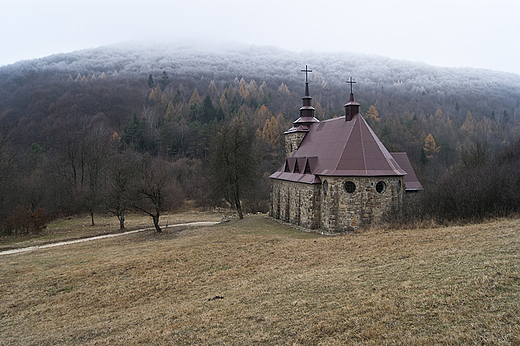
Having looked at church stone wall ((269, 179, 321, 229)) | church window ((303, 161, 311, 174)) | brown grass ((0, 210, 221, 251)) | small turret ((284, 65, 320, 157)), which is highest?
small turret ((284, 65, 320, 157))

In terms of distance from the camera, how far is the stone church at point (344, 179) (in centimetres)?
2188

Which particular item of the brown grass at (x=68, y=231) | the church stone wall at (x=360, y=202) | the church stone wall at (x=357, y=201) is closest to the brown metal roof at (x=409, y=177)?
the church stone wall at (x=357, y=201)

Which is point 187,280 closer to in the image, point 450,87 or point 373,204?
point 373,204

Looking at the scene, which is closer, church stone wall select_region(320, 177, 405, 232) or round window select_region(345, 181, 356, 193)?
church stone wall select_region(320, 177, 405, 232)

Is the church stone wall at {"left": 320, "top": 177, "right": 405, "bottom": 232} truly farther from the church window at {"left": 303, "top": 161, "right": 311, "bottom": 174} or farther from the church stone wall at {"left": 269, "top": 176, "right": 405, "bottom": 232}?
the church window at {"left": 303, "top": 161, "right": 311, "bottom": 174}

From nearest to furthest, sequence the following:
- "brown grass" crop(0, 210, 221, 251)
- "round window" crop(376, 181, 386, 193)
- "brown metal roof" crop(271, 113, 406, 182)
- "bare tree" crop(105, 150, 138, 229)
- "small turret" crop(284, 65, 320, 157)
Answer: "round window" crop(376, 181, 386, 193)
"brown metal roof" crop(271, 113, 406, 182)
"brown grass" crop(0, 210, 221, 251)
"bare tree" crop(105, 150, 138, 229)
"small turret" crop(284, 65, 320, 157)

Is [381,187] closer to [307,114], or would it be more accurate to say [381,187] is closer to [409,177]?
[409,177]

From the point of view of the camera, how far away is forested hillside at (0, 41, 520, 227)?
37.1 m

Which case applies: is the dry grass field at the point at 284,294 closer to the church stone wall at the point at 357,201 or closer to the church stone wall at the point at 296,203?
the church stone wall at the point at 357,201

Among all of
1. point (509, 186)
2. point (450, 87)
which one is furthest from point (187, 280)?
point (450, 87)

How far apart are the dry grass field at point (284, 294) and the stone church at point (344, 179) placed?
4.93m

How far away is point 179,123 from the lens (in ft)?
247

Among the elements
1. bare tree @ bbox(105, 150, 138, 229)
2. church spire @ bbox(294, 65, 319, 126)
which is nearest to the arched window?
church spire @ bbox(294, 65, 319, 126)

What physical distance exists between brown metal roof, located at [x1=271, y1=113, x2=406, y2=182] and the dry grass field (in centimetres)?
624
